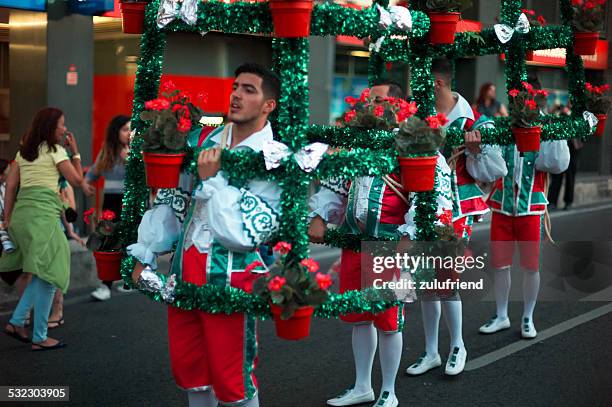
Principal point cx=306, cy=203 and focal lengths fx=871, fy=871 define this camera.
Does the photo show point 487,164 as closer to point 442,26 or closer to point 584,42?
point 584,42

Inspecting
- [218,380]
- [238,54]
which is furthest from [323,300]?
[238,54]

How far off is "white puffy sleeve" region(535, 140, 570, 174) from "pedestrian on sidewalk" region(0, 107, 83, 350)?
3.68 m

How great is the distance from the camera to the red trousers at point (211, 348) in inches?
154

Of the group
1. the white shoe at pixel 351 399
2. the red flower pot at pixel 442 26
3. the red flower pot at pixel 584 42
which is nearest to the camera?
the red flower pot at pixel 442 26

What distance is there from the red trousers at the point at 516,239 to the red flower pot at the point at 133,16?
397 centimetres

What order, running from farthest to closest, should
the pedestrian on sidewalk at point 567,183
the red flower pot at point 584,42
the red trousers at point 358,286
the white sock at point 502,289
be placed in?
the pedestrian on sidewalk at point 567,183
the white sock at point 502,289
the red flower pot at point 584,42
the red trousers at point 358,286

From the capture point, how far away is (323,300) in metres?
3.50

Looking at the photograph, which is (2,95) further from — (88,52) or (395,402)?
(395,402)

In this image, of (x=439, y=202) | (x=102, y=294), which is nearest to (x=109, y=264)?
(x=439, y=202)

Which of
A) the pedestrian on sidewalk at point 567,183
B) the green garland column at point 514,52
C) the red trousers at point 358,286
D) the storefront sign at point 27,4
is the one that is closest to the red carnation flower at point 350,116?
the red trousers at point 358,286

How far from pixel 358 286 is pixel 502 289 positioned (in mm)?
2616

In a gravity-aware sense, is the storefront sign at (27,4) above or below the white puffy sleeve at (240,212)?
above

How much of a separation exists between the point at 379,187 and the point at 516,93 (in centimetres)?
113

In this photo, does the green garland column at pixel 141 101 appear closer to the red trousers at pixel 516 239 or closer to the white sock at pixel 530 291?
the red trousers at pixel 516 239
